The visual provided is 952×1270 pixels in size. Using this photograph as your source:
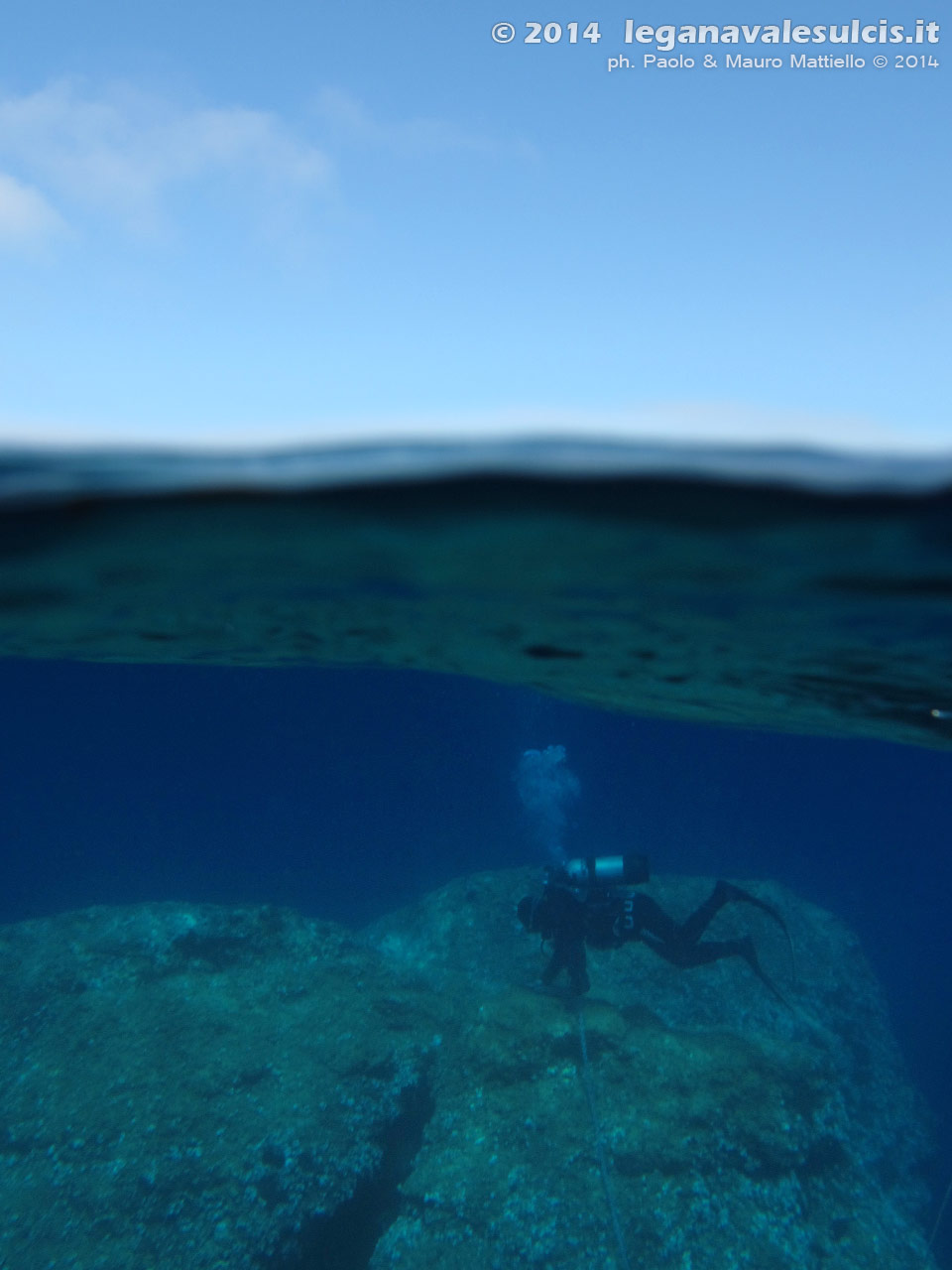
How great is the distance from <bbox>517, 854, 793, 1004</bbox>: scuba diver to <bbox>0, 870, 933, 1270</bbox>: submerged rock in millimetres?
979

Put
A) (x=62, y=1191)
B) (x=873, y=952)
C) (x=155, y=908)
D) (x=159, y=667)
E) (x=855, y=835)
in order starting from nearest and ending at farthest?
(x=62, y=1191) → (x=155, y=908) → (x=159, y=667) → (x=873, y=952) → (x=855, y=835)

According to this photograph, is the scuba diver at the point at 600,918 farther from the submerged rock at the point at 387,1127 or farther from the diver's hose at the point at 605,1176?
the diver's hose at the point at 605,1176

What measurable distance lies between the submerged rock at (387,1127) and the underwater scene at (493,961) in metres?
0.05

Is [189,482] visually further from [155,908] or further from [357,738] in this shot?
[357,738]

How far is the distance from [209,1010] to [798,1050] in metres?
9.99

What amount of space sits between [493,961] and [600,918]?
19.0ft

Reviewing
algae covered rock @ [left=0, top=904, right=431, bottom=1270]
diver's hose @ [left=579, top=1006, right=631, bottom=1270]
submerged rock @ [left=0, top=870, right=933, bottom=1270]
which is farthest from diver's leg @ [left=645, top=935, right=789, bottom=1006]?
algae covered rock @ [left=0, top=904, right=431, bottom=1270]

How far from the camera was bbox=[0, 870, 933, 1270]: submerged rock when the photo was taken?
891cm

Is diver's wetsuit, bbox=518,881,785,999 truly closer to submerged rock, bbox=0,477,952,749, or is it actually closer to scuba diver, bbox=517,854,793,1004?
scuba diver, bbox=517,854,793,1004

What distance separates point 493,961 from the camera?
54.3 ft

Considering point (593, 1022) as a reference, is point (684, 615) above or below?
above

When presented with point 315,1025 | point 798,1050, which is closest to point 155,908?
point 315,1025

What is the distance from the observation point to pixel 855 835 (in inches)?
3061

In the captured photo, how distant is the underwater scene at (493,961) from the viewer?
12.4 ft
